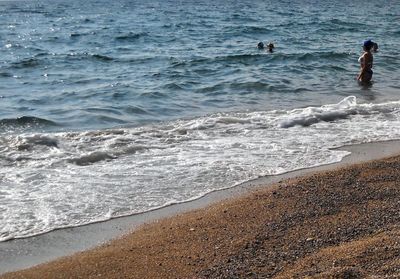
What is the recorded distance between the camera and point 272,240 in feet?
17.9

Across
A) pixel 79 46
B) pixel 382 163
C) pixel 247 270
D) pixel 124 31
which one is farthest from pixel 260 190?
pixel 124 31

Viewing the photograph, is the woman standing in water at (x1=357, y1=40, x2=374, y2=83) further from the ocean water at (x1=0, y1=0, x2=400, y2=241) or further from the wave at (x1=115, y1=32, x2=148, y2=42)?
the wave at (x1=115, y1=32, x2=148, y2=42)

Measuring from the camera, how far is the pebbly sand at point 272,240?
472 centimetres

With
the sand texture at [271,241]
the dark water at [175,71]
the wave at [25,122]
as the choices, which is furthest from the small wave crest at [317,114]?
the wave at [25,122]

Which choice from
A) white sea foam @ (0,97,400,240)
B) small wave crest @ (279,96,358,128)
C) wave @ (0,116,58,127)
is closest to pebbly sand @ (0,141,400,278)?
white sea foam @ (0,97,400,240)

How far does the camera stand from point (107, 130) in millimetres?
10859

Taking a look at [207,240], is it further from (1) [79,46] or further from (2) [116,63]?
(1) [79,46]

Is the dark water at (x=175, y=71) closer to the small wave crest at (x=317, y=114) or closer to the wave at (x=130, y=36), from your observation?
the wave at (x=130, y=36)

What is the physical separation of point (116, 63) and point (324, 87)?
8137 mm

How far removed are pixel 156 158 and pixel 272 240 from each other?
3707 mm

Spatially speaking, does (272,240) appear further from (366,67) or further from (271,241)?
(366,67)

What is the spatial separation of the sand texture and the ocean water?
91 cm

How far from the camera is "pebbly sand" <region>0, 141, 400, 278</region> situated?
4719mm

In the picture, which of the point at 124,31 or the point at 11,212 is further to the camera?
the point at 124,31
